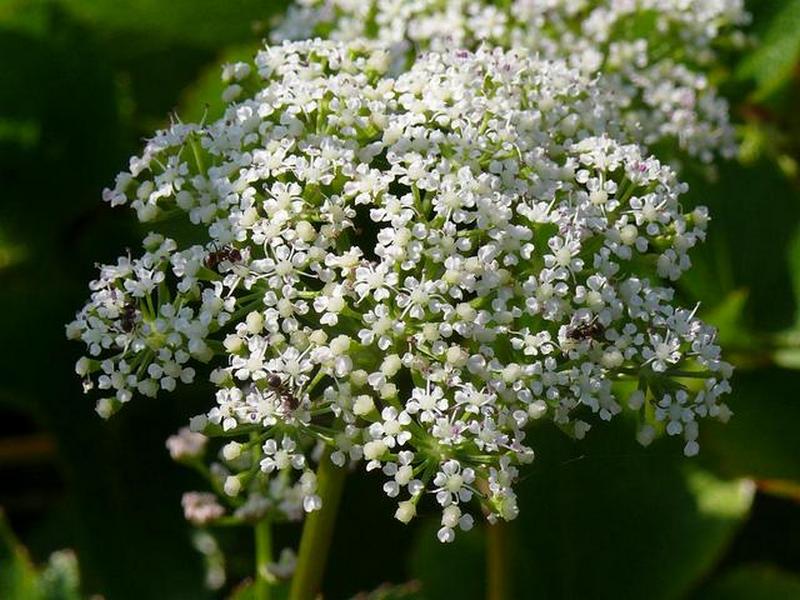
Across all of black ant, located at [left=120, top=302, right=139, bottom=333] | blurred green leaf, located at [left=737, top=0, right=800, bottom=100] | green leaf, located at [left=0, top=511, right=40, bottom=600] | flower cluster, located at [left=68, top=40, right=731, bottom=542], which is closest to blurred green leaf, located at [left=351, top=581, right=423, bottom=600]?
flower cluster, located at [left=68, top=40, right=731, bottom=542]

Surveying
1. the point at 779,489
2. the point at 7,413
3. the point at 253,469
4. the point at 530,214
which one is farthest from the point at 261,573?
the point at 7,413

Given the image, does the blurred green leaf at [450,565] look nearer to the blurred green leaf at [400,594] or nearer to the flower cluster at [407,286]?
the blurred green leaf at [400,594]

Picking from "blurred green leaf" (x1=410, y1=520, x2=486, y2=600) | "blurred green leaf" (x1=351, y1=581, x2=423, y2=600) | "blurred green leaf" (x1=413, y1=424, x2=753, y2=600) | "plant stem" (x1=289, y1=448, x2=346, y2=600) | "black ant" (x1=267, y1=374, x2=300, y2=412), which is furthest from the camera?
"blurred green leaf" (x1=410, y1=520, x2=486, y2=600)

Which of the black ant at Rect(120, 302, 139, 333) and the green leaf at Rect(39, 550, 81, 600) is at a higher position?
the black ant at Rect(120, 302, 139, 333)

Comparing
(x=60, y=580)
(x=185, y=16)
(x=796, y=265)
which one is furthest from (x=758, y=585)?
(x=185, y=16)

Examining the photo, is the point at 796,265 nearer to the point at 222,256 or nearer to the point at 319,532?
the point at 319,532

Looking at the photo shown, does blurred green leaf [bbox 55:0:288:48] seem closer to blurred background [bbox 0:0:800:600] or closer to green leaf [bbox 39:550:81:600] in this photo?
blurred background [bbox 0:0:800:600]
